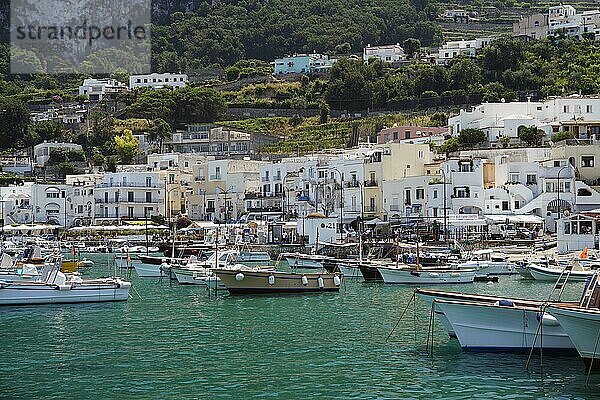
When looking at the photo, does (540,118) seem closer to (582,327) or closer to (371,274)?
(371,274)

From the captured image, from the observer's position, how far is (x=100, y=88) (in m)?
132

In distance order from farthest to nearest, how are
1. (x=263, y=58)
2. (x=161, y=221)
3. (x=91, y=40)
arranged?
(x=263, y=58), (x=91, y=40), (x=161, y=221)

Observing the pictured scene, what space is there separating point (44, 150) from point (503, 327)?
8914 centimetres

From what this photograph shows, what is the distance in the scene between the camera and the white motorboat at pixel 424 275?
137ft

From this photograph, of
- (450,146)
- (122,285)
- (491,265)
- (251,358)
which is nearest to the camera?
(251,358)

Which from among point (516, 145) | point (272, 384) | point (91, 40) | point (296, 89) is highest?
point (91, 40)

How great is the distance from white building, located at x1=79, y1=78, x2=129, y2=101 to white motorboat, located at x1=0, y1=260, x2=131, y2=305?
309 ft

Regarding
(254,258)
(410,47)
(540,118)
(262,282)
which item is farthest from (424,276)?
(410,47)

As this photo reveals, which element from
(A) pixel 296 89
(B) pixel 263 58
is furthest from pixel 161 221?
(B) pixel 263 58

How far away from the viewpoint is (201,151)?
101 m

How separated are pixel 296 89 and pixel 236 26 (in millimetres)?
41001

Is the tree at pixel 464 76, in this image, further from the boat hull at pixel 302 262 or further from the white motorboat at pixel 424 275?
the white motorboat at pixel 424 275

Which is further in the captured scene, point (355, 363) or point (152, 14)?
point (152, 14)

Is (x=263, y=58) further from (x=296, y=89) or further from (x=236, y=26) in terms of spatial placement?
(x=296, y=89)
